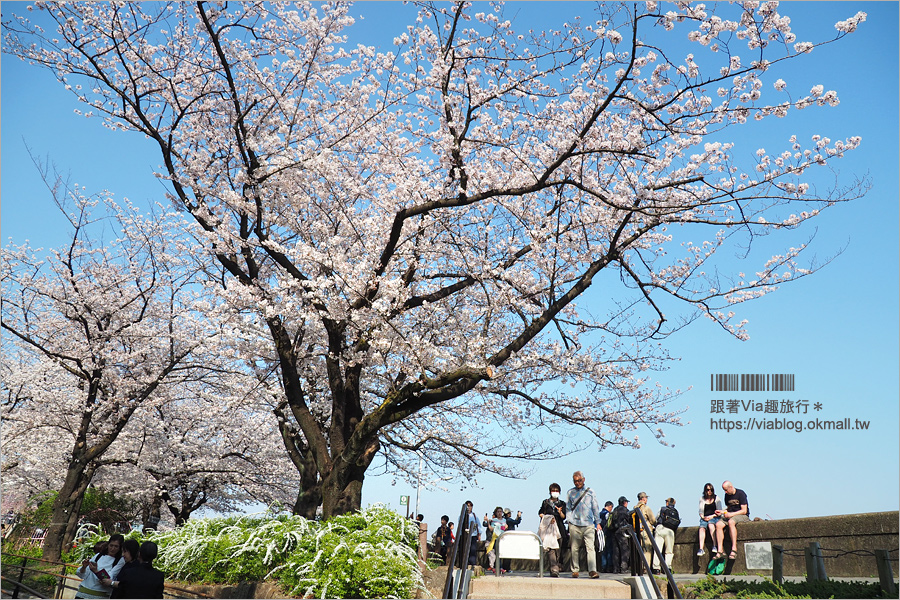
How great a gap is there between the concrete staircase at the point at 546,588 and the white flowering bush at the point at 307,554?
928 mm

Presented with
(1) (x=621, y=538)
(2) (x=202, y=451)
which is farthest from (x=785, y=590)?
(2) (x=202, y=451)

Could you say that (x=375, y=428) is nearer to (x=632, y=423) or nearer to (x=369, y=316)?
(x=369, y=316)

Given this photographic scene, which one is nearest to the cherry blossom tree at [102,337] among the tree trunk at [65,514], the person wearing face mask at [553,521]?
→ the tree trunk at [65,514]

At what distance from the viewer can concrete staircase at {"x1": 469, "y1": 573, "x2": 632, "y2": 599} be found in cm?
799

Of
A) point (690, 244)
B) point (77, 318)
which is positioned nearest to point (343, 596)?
point (690, 244)

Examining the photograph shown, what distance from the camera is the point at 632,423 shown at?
43.3 ft

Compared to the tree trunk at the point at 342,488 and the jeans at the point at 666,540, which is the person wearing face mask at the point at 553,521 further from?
the tree trunk at the point at 342,488

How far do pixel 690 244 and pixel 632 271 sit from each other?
5.14ft

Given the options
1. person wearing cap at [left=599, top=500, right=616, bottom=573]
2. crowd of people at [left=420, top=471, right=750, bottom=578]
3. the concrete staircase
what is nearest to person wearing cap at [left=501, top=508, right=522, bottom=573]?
crowd of people at [left=420, top=471, right=750, bottom=578]

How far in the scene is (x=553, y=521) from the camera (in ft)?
35.6

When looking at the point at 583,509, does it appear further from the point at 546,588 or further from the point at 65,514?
the point at 65,514

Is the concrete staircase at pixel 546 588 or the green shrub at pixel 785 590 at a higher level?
the green shrub at pixel 785 590

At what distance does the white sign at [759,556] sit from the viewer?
32.0 feet

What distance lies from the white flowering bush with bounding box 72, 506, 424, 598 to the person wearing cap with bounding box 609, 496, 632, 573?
3.88 meters
